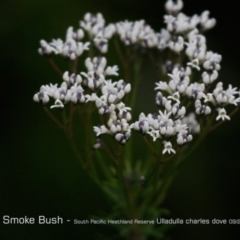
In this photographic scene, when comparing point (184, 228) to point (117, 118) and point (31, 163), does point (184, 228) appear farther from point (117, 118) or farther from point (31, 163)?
point (117, 118)

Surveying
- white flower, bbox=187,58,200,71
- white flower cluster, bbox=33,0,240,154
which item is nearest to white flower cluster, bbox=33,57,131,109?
white flower cluster, bbox=33,0,240,154

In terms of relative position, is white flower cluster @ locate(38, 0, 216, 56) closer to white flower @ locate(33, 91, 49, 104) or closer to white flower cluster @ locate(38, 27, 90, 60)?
white flower cluster @ locate(38, 27, 90, 60)

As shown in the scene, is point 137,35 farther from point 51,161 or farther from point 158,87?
point 51,161

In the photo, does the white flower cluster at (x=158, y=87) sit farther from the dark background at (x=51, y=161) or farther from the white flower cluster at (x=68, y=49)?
the dark background at (x=51, y=161)

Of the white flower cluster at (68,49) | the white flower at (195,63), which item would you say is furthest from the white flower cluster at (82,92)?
the white flower at (195,63)

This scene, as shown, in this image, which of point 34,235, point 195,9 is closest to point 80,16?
point 195,9

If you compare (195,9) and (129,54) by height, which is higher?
(195,9)
